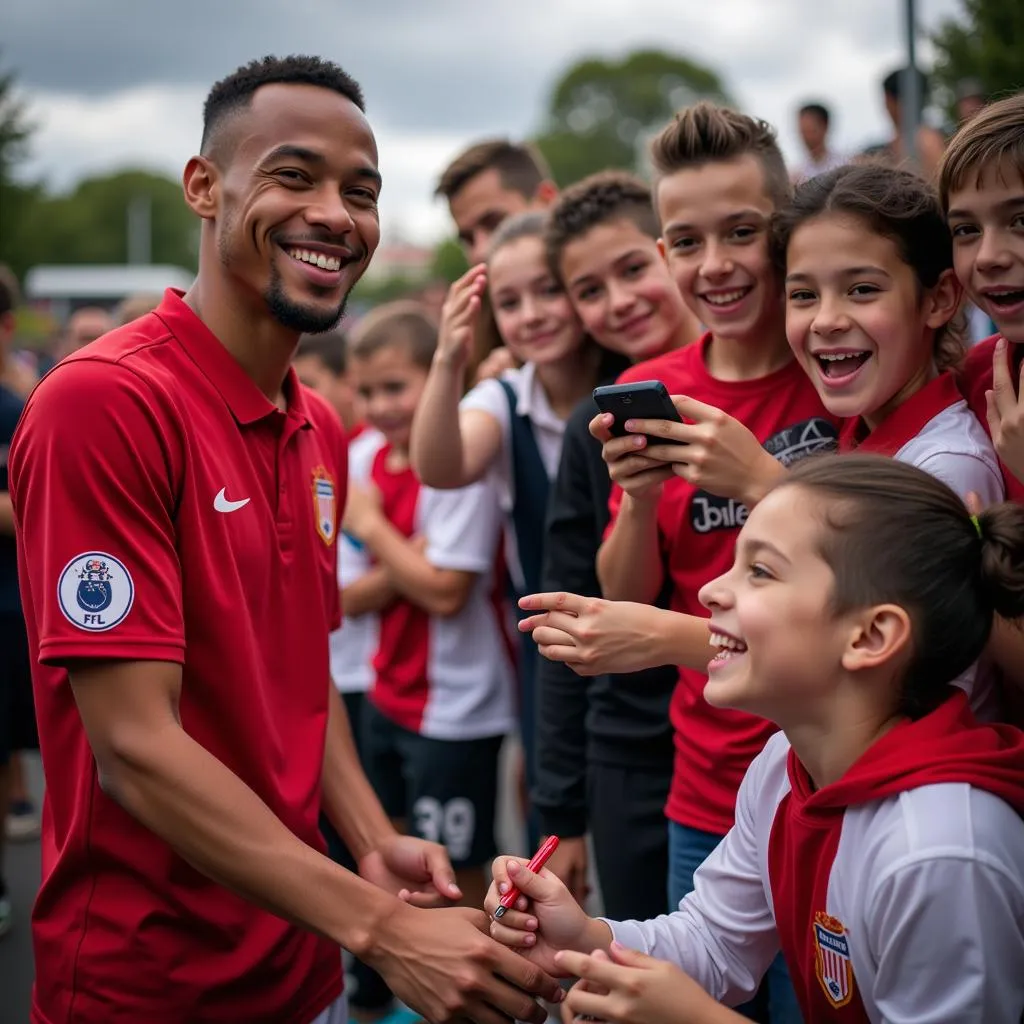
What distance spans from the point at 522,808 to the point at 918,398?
3.71 m

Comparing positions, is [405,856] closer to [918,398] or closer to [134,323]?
[134,323]

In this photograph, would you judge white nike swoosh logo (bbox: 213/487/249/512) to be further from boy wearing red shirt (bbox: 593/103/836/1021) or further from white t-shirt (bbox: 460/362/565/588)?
white t-shirt (bbox: 460/362/565/588)

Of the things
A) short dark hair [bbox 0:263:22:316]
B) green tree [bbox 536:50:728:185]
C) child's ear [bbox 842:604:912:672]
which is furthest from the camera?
green tree [bbox 536:50:728:185]

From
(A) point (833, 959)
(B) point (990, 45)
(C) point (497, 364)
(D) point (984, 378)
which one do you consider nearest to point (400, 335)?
(C) point (497, 364)

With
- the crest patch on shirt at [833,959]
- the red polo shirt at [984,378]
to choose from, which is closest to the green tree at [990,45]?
the red polo shirt at [984,378]

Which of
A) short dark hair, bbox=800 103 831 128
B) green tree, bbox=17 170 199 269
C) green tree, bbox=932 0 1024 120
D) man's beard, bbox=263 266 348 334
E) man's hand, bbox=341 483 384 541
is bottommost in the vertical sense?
man's hand, bbox=341 483 384 541

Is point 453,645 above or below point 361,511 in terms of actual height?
below

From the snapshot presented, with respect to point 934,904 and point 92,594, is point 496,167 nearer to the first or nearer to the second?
point 92,594

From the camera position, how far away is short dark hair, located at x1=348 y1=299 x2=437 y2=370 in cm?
493

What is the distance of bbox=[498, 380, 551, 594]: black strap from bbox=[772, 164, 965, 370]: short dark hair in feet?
5.13

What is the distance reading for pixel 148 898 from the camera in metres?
2.18

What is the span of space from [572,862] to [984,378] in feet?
5.62

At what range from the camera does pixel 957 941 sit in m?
1.71

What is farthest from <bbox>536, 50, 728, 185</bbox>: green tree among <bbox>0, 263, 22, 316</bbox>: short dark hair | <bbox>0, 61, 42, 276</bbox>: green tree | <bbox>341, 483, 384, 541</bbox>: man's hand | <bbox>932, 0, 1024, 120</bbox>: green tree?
<bbox>341, 483, 384, 541</bbox>: man's hand
